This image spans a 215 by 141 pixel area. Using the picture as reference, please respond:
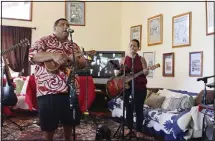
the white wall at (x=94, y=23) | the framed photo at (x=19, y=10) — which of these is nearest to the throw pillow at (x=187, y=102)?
the white wall at (x=94, y=23)

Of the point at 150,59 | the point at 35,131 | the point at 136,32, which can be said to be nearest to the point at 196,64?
the point at 150,59

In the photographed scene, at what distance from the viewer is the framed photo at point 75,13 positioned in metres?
5.97

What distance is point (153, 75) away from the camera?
4973 millimetres

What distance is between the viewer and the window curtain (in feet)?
17.8

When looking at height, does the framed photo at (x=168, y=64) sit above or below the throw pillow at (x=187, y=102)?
above

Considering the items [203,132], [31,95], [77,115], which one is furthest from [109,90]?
[77,115]

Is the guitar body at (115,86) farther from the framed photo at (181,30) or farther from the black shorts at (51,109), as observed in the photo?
the black shorts at (51,109)

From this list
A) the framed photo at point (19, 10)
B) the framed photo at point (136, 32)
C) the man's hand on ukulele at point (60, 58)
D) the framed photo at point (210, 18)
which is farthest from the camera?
the framed photo at point (19, 10)

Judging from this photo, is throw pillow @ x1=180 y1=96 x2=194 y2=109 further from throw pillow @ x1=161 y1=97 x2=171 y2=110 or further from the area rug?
the area rug

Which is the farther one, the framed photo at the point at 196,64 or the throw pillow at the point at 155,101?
the throw pillow at the point at 155,101

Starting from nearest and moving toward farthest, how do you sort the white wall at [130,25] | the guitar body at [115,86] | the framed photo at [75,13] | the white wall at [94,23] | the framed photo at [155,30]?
the guitar body at [115,86], the white wall at [130,25], the framed photo at [155,30], the white wall at [94,23], the framed photo at [75,13]

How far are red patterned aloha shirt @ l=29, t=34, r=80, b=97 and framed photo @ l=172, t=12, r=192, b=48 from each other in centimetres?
266

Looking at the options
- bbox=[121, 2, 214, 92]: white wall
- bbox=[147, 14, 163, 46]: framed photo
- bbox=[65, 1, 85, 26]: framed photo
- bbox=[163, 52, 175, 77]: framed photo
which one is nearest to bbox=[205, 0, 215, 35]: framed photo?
bbox=[121, 2, 214, 92]: white wall

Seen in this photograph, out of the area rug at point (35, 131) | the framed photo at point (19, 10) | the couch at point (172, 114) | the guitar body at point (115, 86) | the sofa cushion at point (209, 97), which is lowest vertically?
the area rug at point (35, 131)
